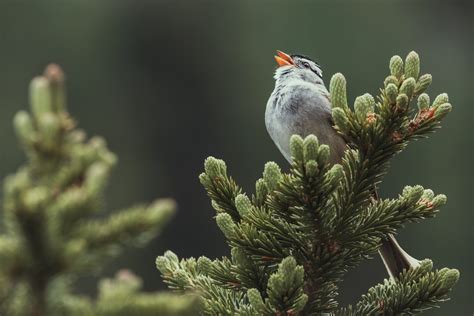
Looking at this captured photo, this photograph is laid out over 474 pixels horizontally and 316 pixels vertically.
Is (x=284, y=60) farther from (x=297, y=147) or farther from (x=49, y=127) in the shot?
(x=49, y=127)

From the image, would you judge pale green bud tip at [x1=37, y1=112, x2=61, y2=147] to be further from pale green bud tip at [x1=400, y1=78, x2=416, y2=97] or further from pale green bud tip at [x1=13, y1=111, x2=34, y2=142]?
pale green bud tip at [x1=400, y1=78, x2=416, y2=97]

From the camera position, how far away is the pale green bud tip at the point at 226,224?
67.8 inches

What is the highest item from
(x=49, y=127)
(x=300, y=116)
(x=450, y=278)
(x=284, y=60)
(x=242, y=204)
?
(x=284, y=60)

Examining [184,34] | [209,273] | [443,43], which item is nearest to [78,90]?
[184,34]

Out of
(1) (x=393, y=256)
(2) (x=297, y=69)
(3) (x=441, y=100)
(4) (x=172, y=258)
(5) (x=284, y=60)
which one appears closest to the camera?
(3) (x=441, y=100)

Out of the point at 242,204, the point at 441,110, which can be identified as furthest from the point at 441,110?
the point at 242,204

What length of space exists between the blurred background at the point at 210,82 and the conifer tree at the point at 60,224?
1725cm

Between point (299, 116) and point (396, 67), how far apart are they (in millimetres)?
1280

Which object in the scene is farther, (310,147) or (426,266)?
(426,266)

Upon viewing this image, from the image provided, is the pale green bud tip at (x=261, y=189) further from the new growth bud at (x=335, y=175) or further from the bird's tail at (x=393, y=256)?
the bird's tail at (x=393, y=256)

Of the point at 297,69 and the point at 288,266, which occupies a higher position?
the point at 297,69

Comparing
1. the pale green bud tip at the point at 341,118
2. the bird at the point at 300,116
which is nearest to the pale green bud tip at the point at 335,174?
the pale green bud tip at the point at 341,118

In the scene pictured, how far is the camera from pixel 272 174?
5.73 feet

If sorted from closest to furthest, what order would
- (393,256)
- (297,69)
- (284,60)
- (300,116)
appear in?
(393,256) < (300,116) < (297,69) < (284,60)
